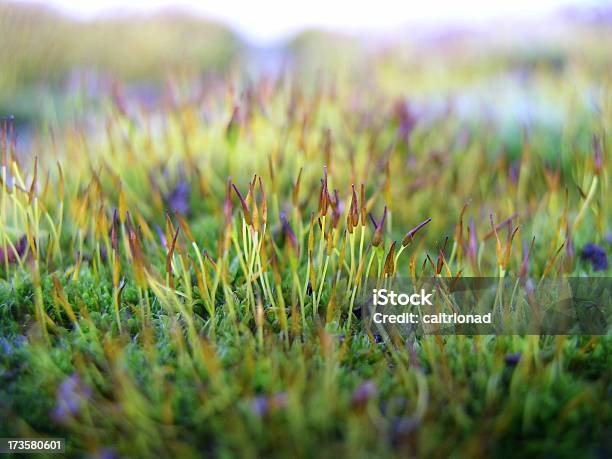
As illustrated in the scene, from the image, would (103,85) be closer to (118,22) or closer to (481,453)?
(481,453)

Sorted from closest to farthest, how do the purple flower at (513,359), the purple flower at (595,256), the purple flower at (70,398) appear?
the purple flower at (70,398), the purple flower at (513,359), the purple flower at (595,256)

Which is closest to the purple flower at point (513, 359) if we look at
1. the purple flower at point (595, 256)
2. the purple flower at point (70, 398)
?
the purple flower at point (595, 256)

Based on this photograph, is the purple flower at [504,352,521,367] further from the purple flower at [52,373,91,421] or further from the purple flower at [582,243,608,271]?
the purple flower at [52,373,91,421]

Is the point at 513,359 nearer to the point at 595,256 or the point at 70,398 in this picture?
the point at 595,256

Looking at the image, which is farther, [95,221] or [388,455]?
[95,221]

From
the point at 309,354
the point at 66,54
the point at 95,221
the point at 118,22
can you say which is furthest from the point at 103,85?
the point at 118,22

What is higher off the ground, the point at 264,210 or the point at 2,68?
the point at 2,68

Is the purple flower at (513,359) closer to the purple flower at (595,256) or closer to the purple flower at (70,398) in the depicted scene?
the purple flower at (595,256)

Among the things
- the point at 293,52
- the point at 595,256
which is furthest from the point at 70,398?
the point at 293,52
